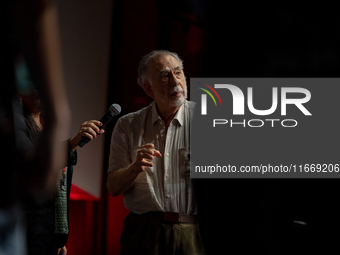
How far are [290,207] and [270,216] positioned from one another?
93 millimetres

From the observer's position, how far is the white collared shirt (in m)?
1.61

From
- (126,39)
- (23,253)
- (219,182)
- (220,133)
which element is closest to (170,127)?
(220,133)

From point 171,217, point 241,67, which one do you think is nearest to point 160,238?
point 171,217

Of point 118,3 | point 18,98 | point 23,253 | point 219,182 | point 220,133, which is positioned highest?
point 118,3

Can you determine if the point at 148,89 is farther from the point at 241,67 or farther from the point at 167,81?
the point at 241,67

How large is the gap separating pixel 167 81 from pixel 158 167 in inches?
16.6

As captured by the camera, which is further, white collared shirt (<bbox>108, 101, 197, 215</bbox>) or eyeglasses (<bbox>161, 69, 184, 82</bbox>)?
eyeglasses (<bbox>161, 69, 184, 82</bbox>)

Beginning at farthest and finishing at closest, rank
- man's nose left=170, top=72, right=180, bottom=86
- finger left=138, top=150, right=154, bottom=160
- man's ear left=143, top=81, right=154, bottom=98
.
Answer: man's ear left=143, top=81, right=154, bottom=98 < man's nose left=170, top=72, right=180, bottom=86 < finger left=138, top=150, right=154, bottom=160

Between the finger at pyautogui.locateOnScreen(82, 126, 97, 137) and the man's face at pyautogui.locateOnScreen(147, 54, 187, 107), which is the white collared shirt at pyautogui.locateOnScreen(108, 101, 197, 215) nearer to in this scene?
the man's face at pyautogui.locateOnScreen(147, 54, 187, 107)

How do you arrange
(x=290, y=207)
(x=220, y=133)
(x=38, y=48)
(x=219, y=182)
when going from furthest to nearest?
1. (x=38, y=48)
2. (x=220, y=133)
3. (x=219, y=182)
4. (x=290, y=207)

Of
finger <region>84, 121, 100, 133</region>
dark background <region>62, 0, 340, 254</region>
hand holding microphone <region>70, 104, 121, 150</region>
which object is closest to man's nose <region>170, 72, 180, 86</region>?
dark background <region>62, 0, 340, 254</region>

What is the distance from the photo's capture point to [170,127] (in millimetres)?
1726

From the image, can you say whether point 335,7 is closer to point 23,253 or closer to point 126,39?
point 126,39

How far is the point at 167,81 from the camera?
5.59ft
